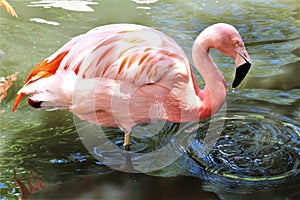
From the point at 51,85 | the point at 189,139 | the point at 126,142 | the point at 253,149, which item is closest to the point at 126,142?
the point at 126,142

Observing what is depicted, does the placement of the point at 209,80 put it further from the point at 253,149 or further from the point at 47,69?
the point at 47,69

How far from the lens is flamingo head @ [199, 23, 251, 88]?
6.52 feet

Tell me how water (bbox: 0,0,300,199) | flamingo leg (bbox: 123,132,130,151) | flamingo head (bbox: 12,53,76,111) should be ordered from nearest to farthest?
water (bbox: 0,0,300,199) < flamingo head (bbox: 12,53,76,111) < flamingo leg (bbox: 123,132,130,151)

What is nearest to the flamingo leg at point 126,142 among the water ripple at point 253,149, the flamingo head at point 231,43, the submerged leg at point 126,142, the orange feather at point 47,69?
the submerged leg at point 126,142

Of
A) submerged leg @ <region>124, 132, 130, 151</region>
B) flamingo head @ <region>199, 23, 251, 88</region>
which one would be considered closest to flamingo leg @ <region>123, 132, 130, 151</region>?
submerged leg @ <region>124, 132, 130, 151</region>

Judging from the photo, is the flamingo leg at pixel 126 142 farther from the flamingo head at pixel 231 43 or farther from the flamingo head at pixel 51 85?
the flamingo head at pixel 231 43

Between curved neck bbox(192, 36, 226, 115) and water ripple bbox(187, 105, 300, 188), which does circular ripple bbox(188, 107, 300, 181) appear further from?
curved neck bbox(192, 36, 226, 115)

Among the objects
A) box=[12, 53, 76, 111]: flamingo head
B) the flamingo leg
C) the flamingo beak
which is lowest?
the flamingo leg

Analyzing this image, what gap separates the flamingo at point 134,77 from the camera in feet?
6.43

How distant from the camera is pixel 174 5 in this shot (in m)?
3.77

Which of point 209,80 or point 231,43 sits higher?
point 231,43

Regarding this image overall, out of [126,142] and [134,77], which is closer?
[134,77]

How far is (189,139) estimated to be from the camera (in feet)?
7.14

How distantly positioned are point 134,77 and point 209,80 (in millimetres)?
302
